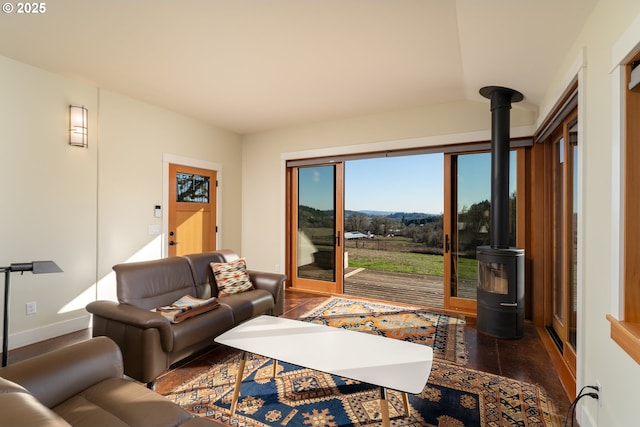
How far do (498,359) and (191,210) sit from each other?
430cm

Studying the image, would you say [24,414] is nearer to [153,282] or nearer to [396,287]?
[153,282]

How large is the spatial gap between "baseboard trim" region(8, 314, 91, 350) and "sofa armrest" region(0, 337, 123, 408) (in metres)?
2.14

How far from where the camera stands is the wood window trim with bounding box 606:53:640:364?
1394mm

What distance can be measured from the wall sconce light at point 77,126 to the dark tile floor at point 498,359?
2092 mm

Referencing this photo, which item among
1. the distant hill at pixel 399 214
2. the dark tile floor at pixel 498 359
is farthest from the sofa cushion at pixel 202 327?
the distant hill at pixel 399 214

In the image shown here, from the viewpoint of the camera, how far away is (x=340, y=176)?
482 centimetres

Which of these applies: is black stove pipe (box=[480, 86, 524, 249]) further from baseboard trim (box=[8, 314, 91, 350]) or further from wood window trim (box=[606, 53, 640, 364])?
baseboard trim (box=[8, 314, 91, 350])

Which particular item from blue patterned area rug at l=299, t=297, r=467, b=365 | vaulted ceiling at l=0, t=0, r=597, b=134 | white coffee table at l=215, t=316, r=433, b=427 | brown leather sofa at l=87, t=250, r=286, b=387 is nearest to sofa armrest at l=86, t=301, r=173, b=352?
brown leather sofa at l=87, t=250, r=286, b=387

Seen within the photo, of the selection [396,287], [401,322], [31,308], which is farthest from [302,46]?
[396,287]

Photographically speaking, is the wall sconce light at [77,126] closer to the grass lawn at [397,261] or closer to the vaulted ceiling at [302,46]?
the vaulted ceiling at [302,46]

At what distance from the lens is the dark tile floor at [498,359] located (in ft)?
7.47

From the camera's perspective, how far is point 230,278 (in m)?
3.38

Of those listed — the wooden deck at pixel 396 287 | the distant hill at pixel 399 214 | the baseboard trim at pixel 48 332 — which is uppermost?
the distant hill at pixel 399 214

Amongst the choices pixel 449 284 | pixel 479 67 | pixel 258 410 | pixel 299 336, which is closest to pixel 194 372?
pixel 258 410
